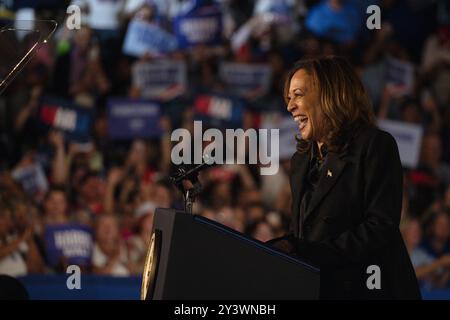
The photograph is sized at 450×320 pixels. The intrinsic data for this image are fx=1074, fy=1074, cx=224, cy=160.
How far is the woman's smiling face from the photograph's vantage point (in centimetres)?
269

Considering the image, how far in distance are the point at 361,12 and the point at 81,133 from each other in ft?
7.44

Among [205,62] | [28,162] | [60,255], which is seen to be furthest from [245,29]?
[60,255]

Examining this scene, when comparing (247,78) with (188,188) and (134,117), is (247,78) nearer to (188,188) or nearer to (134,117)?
(134,117)

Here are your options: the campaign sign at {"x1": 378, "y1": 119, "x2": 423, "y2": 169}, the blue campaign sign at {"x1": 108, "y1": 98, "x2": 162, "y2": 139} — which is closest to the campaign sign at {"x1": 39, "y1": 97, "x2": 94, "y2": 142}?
the blue campaign sign at {"x1": 108, "y1": 98, "x2": 162, "y2": 139}

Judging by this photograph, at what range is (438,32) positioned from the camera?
26.2 ft

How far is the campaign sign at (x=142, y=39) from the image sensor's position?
7723 millimetres

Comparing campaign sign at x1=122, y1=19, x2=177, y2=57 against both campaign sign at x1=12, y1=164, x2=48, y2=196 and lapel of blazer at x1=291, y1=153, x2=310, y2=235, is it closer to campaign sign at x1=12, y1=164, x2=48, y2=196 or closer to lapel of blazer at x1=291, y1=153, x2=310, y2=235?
campaign sign at x1=12, y1=164, x2=48, y2=196

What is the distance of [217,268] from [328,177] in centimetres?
45

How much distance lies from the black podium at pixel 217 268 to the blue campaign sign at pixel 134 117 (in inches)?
191

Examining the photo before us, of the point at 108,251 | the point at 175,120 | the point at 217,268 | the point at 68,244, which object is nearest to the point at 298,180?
the point at 217,268

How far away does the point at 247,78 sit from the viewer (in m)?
7.62

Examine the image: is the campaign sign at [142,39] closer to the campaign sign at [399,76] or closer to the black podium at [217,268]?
the campaign sign at [399,76]

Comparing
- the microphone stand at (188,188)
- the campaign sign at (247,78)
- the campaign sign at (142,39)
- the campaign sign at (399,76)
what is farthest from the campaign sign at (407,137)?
the microphone stand at (188,188)

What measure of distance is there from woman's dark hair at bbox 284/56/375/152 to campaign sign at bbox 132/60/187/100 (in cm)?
483
